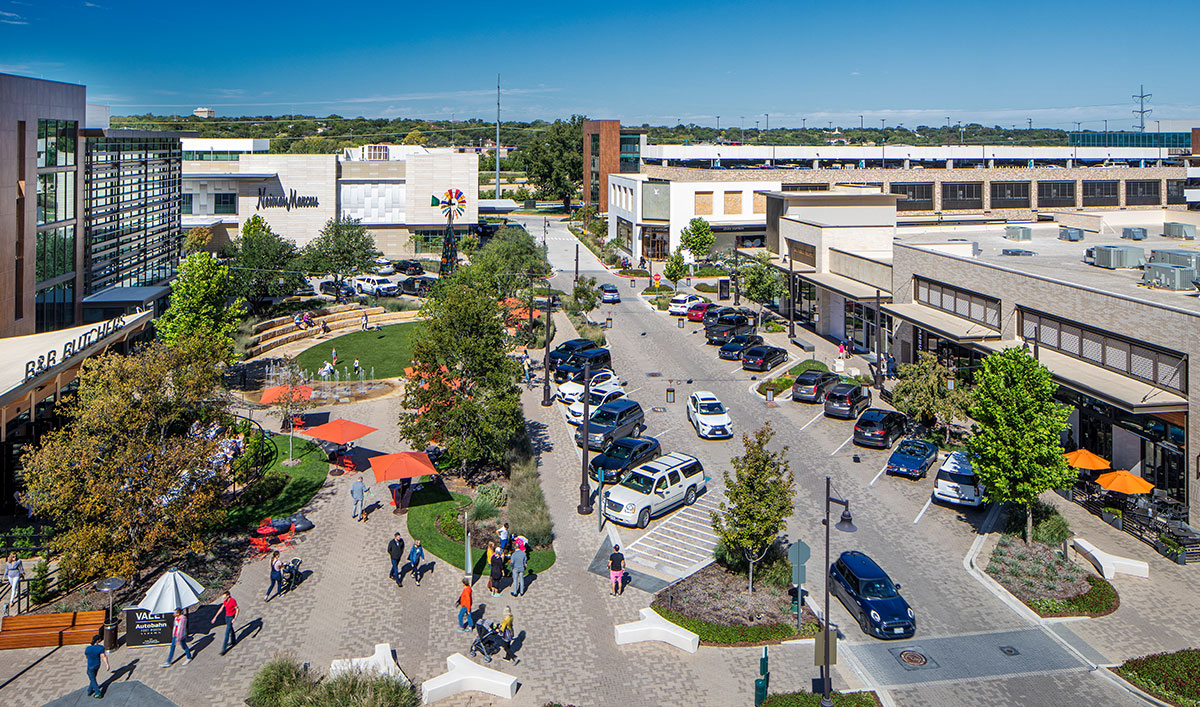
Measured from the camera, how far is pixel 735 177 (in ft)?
261

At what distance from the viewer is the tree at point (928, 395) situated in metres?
31.6

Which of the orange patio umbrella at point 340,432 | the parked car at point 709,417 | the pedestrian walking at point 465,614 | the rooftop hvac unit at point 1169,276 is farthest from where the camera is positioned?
the parked car at point 709,417

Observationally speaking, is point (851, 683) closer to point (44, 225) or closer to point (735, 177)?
point (44, 225)

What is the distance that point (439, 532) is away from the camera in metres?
24.8

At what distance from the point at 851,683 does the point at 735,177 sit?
66417mm

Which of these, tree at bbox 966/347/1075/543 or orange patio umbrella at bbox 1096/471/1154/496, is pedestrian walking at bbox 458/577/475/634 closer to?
tree at bbox 966/347/1075/543

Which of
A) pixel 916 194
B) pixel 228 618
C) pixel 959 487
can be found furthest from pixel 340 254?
pixel 916 194

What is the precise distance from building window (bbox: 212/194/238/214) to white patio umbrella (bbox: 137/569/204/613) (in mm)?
65672

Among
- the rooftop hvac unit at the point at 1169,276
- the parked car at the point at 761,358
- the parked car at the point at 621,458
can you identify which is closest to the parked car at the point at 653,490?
the parked car at the point at 621,458

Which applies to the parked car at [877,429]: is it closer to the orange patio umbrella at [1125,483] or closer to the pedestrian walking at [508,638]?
the orange patio umbrella at [1125,483]

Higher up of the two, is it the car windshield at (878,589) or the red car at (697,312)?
the red car at (697,312)

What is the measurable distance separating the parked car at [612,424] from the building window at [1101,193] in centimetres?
6993

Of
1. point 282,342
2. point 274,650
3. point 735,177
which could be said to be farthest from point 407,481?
point 735,177

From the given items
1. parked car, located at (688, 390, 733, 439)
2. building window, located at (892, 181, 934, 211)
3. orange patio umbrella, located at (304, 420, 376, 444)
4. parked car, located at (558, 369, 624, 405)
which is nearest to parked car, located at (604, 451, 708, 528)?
parked car, located at (688, 390, 733, 439)
